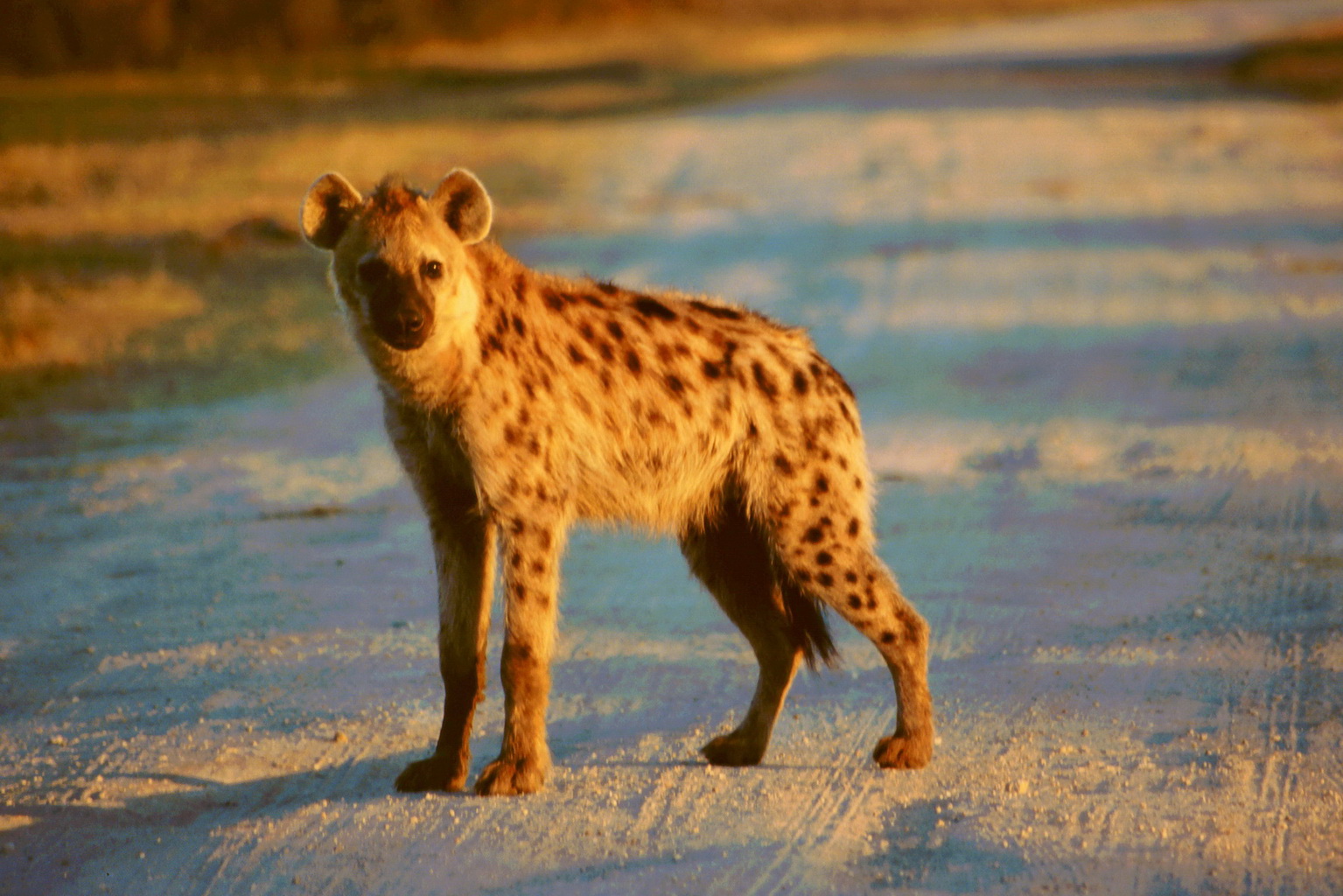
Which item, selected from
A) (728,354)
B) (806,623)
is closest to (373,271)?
(728,354)

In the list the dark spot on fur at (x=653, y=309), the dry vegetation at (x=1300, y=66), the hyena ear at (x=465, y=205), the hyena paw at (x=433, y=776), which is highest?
the dry vegetation at (x=1300, y=66)

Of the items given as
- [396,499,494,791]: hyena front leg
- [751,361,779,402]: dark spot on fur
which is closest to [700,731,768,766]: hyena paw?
[396,499,494,791]: hyena front leg

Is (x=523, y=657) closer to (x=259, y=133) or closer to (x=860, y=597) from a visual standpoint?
(x=860, y=597)

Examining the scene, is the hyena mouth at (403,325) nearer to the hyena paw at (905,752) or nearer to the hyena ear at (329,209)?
the hyena ear at (329,209)

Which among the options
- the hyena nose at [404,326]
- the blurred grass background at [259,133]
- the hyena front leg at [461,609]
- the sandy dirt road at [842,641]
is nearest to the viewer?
the sandy dirt road at [842,641]

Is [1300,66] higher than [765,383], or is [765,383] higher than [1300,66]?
[1300,66]

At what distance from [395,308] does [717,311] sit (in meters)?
0.92

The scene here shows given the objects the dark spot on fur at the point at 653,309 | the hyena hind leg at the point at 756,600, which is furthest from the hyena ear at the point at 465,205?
the hyena hind leg at the point at 756,600

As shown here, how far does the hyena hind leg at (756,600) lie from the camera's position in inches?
162

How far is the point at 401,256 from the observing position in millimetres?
3736

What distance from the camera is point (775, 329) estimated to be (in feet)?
14.0

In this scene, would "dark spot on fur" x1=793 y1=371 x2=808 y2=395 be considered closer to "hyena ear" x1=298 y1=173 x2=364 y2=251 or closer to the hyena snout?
the hyena snout

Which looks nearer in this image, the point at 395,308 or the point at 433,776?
the point at 395,308

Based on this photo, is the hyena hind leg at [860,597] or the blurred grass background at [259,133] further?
the blurred grass background at [259,133]
